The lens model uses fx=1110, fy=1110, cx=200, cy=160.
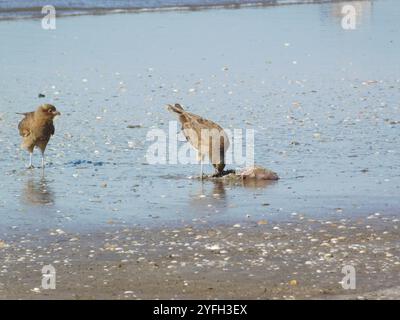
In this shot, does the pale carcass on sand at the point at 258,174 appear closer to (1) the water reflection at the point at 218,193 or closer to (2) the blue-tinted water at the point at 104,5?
(1) the water reflection at the point at 218,193

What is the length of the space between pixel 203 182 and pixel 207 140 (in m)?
0.50

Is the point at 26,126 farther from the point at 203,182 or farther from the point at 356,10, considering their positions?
the point at 356,10

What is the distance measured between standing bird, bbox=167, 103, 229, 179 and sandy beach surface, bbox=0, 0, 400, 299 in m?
0.29

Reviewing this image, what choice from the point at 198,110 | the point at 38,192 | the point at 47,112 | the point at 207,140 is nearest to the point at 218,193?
the point at 207,140

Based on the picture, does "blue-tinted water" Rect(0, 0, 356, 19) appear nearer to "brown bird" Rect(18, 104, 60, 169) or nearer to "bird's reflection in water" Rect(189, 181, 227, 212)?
"brown bird" Rect(18, 104, 60, 169)

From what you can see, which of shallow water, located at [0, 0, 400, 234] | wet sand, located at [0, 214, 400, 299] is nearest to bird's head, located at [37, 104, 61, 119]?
shallow water, located at [0, 0, 400, 234]

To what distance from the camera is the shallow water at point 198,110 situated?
1095cm

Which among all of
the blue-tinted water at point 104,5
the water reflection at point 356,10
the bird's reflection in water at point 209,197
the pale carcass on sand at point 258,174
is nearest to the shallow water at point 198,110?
the bird's reflection in water at point 209,197

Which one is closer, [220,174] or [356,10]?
[220,174]

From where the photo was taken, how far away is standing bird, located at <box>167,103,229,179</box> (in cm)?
1213

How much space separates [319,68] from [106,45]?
5.06 metres

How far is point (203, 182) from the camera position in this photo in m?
12.0

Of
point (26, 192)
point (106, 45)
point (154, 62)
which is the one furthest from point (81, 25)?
point (26, 192)

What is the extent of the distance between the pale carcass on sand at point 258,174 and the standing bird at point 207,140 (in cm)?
31
